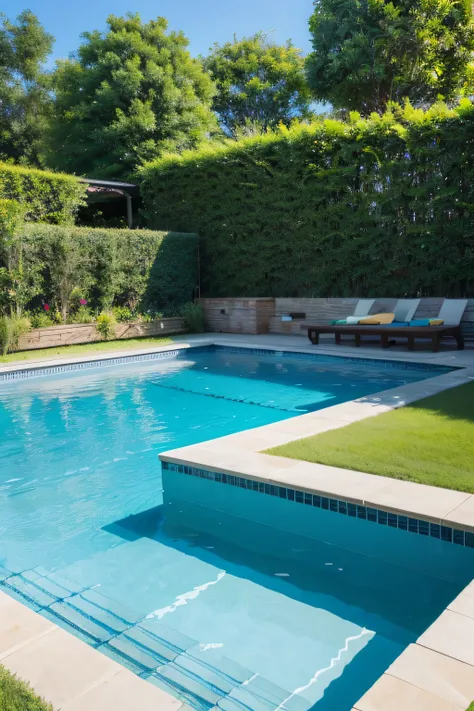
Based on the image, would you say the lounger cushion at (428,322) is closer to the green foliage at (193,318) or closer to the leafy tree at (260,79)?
the green foliage at (193,318)

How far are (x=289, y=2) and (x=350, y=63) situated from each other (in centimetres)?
971

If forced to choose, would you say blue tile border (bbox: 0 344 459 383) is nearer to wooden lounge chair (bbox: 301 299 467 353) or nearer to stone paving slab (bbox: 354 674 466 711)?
wooden lounge chair (bbox: 301 299 467 353)

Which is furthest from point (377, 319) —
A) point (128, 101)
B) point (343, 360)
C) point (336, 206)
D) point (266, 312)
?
point (128, 101)

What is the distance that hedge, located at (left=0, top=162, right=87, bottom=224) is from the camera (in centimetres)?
1391

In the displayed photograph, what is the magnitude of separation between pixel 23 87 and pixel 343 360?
28776 millimetres

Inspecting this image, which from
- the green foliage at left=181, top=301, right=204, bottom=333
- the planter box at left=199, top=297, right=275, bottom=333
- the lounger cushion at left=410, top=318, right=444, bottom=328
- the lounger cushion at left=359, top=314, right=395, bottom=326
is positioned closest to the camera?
the lounger cushion at left=410, top=318, right=444, bottom=328

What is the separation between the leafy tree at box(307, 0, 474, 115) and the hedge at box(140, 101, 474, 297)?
5339 mm

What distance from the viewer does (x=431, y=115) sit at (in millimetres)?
12039

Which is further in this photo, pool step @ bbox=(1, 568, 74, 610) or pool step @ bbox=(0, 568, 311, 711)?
pool step @ bbox=(1, 568, 74, 610)

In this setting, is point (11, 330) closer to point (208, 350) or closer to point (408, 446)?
point (208, 350)

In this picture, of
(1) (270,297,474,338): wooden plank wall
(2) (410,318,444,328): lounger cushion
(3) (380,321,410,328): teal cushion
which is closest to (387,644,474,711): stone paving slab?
(2) (410,318,444,328): lounger cushion

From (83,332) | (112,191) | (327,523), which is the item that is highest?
(112,191)

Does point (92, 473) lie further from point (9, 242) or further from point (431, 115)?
point (431, 115)

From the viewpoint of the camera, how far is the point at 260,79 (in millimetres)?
36469
